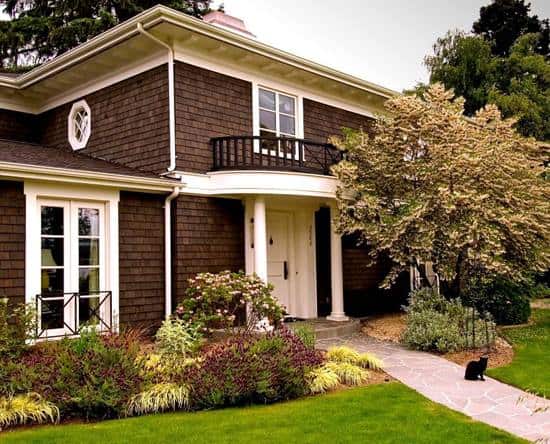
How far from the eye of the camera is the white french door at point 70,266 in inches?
330

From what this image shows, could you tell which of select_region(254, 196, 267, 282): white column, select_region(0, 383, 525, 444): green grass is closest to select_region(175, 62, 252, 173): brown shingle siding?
select_region(254, 196, 267, 282): white column

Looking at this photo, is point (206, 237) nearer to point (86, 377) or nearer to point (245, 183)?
point (245, 183)

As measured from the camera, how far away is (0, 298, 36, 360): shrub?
6625 mm

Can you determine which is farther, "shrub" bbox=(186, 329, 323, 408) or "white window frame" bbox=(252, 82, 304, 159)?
"white window frame" bbox=(252, 82, 304, 159)

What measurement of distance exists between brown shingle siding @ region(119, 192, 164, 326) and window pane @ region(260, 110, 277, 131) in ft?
9.15

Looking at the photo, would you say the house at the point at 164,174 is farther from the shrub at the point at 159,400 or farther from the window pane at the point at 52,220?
the shrub at the point at 159,400

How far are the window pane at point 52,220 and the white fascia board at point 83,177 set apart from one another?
543mm

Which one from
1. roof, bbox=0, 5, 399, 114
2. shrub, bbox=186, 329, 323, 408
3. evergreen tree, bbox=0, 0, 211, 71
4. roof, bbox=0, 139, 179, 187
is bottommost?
shrub, bbox=186, 329, 323, 408

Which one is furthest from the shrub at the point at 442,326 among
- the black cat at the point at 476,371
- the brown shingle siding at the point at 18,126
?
the brown shingle siding at the point at 18,126

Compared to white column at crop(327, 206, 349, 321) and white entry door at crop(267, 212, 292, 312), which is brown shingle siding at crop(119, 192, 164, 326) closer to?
white entry door at crop(267, 212, 292, 312)

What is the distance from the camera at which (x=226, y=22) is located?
12.3 m

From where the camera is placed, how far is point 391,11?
55.6 feet

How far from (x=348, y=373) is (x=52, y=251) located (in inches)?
184

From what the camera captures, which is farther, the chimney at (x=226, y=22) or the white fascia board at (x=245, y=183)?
the chimney at (x=226, y=22)
